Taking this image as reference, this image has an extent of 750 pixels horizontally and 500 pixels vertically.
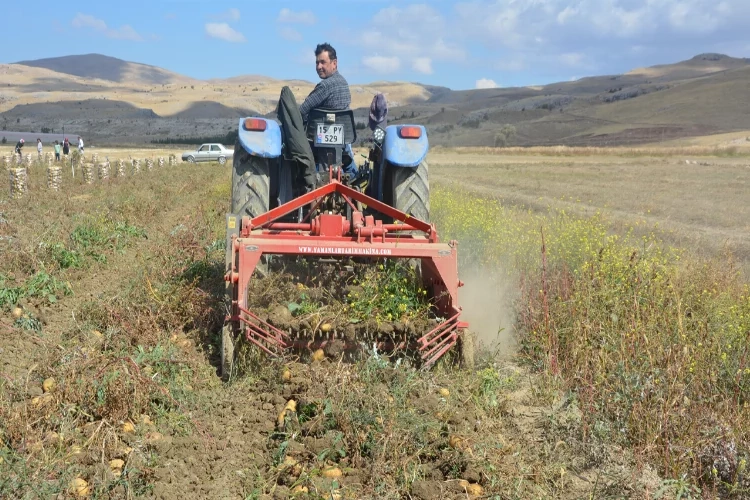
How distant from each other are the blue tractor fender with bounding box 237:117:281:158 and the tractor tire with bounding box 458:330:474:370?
7.39ft

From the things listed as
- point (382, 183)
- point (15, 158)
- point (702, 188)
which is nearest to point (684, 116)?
point (702, 188)

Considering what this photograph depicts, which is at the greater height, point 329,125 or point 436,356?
point 329,125

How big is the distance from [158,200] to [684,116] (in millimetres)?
58885

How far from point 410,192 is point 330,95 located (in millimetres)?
1132

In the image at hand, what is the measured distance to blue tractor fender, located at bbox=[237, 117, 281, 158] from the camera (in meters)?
5.71

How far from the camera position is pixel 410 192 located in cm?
590

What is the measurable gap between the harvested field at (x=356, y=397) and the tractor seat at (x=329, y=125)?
4.65ft

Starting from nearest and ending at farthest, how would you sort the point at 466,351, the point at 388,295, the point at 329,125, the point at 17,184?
the point at 466,351 < the point at 388,295 < the point at 329,125 < the point at 17,184

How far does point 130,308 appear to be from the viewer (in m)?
5.34

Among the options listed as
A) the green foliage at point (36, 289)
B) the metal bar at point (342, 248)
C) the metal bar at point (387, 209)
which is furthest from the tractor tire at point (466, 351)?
the green foliage at point (36, 289)

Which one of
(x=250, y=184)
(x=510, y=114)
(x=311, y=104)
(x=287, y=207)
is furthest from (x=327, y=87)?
(x=510, y=114)

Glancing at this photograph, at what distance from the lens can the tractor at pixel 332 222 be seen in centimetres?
452

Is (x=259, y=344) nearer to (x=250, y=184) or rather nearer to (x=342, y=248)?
(x=342, y=248)

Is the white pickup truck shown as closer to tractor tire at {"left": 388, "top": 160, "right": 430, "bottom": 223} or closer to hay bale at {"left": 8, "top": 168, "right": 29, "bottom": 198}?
hay bale at {"left": 8, "top": 168, "right": 29, "bottom": 198}
